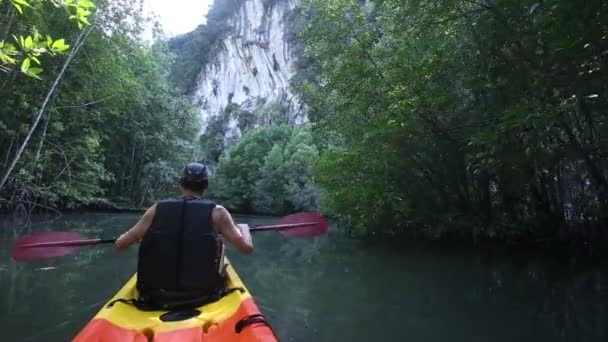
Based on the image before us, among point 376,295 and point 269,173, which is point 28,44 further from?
point 269,173

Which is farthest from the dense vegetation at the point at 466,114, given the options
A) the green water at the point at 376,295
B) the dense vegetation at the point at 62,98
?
the dense vegetation at the point at 62,98

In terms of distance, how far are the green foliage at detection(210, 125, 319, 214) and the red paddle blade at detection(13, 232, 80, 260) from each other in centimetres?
1997

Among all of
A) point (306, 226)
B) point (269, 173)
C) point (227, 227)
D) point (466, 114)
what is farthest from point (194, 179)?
point (269, 173)

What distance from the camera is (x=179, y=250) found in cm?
277

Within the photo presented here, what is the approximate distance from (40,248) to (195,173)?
1906 mm

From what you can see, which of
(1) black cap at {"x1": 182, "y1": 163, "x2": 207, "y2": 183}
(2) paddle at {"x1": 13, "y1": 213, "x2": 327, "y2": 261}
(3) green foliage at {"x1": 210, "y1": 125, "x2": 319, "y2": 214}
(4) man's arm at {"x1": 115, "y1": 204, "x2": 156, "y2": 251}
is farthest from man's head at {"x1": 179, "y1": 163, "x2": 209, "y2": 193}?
(3) green foliage at {"x1": 210, "y1": 125, "x2": 319, "y2": 214}

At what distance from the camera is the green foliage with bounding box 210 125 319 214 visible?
28.1m

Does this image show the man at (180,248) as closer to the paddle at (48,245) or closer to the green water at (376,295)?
the paddle at (48,245)

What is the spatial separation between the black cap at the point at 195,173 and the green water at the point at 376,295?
1.84 meters

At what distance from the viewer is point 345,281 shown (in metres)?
6.98

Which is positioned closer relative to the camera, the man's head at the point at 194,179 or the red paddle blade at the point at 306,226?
the man's head at the point at 194,179

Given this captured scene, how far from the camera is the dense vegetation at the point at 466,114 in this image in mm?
5031

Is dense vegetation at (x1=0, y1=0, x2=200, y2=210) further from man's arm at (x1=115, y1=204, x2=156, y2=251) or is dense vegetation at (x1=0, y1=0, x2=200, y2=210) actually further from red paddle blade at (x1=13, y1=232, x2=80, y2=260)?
man's arm at (x1=115, y1=204, x2=156, y2=251)

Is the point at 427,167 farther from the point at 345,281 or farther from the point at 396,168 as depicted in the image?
the point at 345,281
